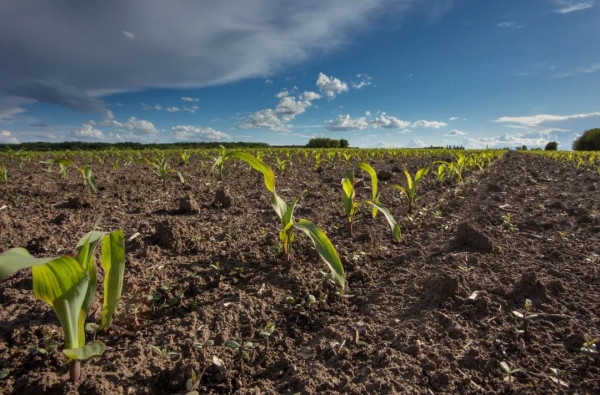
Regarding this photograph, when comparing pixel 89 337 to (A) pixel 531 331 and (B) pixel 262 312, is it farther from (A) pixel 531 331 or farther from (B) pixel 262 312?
(A) pixel 531 331

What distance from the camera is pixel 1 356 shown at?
113 cm

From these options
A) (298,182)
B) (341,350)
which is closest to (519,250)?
(341,350)

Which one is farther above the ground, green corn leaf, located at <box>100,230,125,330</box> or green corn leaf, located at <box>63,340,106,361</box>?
green corn leaf, located at <box>100,230,125,330</box>

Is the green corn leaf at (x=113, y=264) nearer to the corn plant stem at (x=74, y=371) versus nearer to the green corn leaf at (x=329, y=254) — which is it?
the corn plant stem at (x=74, y=371)

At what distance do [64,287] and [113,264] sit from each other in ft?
0.84

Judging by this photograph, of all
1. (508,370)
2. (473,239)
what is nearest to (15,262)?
(508,370)

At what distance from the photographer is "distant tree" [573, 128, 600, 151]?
4030 centimetres

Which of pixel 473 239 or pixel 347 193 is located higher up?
pixel 347 193

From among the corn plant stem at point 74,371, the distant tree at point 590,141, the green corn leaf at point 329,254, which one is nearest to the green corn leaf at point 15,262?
the corn plant stem at point 74,371

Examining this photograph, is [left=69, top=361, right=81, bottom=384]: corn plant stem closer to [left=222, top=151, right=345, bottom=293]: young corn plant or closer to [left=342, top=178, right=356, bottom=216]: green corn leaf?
[left=222, top=151, right=345, bottom=293]: young corn plant

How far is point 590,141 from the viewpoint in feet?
137

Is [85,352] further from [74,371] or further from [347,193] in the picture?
[347,193]

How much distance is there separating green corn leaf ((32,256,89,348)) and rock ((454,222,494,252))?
2.25 metres

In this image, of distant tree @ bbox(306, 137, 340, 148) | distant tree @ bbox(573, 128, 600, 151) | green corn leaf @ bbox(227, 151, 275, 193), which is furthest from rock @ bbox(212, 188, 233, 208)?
distant tree @ bbox(573, 128, 600, 151)
